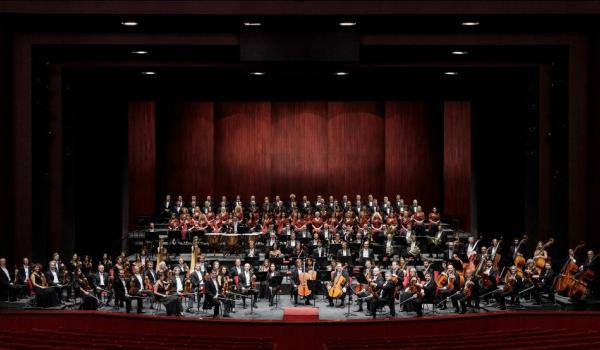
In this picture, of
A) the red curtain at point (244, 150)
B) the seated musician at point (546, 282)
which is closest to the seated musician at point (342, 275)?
the seated musician at point (546, 282)

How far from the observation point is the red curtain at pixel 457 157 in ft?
77.8

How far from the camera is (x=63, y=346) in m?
7.52

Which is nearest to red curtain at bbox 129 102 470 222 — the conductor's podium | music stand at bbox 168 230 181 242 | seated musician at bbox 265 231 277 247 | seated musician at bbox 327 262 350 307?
music stand at bbox 168 230 181 242

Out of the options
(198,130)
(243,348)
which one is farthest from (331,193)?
(243,348)

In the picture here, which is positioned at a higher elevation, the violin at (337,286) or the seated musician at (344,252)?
the seated musician at (344,252)

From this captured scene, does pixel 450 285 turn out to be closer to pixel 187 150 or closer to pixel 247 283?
pixel 247 283

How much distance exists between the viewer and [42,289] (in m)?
14.5

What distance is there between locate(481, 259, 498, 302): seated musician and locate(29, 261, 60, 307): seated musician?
8163 millimetres

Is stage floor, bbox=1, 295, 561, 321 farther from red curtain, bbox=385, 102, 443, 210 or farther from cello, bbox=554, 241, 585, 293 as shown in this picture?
red curtain, bbox=385, 102, 443, 210

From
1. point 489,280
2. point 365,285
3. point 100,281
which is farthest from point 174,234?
point 489,280

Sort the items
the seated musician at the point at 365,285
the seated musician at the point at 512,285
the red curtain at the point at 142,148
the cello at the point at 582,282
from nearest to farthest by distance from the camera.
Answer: the cello at the point at 582,282 → the seated musician at the point at 512,285 → the seated musician at the point at 365,285 → the red curtain at the point at 142,148

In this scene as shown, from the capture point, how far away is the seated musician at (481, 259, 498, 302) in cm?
1478

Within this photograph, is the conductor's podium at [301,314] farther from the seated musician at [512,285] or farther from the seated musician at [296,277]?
the seated musician at [512,285]

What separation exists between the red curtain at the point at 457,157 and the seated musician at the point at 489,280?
8.65 m
